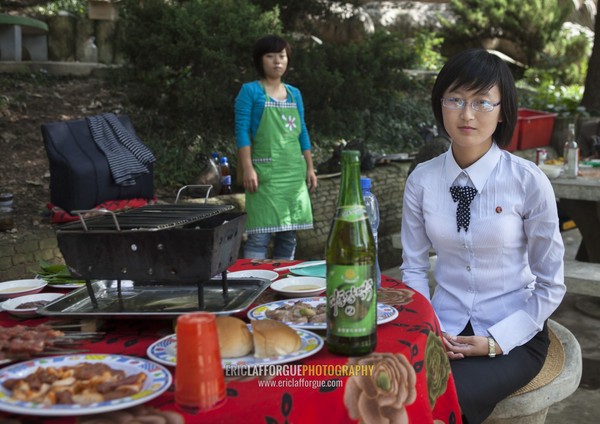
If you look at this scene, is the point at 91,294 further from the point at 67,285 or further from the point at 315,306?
the point at 315,306

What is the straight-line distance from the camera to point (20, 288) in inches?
91.8

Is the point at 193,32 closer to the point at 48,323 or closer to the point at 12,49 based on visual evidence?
the point at 12,49

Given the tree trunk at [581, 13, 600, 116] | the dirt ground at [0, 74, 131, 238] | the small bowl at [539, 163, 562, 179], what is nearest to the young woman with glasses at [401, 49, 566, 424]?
the small bowl at [539, 163, 562, 179]

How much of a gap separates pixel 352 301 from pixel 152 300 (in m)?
0.69

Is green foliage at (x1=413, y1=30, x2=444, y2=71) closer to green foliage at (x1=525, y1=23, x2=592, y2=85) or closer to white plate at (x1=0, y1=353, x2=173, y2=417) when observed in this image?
green foliage at (x1=525, y1=23, x2=592, y2=85)

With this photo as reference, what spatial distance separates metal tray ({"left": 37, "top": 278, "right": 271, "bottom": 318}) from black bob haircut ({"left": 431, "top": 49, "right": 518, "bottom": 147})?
91cm

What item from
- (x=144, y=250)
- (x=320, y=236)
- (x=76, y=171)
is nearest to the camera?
(x=144, y=250)

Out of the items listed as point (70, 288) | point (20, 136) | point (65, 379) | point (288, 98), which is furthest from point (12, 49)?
point (65, 379)

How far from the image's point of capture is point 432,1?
17938mm

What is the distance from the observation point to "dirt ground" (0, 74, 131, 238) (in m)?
6.74

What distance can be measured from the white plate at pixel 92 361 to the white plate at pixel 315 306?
1.38ft

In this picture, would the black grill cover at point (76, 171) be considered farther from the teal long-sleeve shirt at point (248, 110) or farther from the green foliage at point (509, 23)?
the green foliage at point (509, 23)

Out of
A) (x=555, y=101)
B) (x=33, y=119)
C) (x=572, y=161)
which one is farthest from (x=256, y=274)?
(x=555, y=101)

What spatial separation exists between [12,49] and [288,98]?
7.82m
